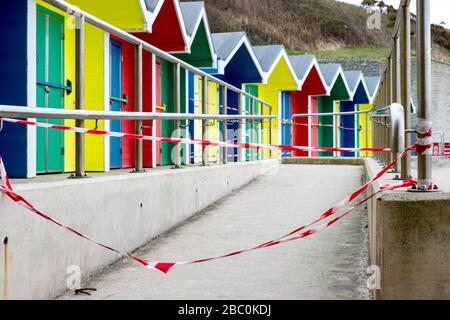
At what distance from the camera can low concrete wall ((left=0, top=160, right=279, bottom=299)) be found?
3.67 meters

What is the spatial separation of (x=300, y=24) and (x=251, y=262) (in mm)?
101728

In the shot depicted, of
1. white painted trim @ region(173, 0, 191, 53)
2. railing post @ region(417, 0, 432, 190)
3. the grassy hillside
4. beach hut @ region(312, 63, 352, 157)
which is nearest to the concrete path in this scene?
railing post @ region(417, 0, 432, 190)

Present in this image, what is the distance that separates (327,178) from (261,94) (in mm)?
7708

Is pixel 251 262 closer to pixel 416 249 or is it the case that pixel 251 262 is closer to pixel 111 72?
pixel 416 249

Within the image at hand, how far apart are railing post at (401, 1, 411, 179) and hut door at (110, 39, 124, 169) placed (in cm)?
551

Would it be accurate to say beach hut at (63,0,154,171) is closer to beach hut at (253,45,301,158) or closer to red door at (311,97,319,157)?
beach hut at (253,45,301,158)

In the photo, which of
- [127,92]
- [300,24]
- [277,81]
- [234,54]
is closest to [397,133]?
[127,92]

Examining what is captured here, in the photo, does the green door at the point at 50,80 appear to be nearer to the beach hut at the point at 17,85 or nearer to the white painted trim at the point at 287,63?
the beach hut at the point at 17,85

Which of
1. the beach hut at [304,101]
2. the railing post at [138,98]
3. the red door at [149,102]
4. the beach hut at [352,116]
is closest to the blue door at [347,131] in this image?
the beach hut at [352,116]

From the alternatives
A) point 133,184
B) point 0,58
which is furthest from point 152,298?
point 0,58

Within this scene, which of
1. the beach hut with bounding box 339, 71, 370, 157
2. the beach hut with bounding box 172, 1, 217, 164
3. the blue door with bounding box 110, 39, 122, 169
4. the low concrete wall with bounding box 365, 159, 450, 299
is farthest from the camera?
the beach hut with bounding box 339, 71, 370, 157

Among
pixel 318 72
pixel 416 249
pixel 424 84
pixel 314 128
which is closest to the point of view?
pixel 416 249

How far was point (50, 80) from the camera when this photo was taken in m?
7.72

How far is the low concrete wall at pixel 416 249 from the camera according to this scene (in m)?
3.22
